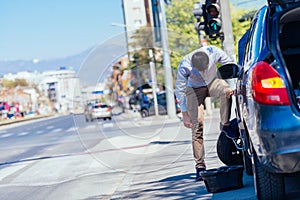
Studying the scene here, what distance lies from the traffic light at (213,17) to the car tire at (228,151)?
17.5 ft

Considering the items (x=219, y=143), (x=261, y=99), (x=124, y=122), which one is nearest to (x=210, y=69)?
(x=219, y=143)

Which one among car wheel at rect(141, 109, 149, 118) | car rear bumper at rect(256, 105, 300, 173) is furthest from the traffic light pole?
car wheel at rect(141, 109, 149, 118)

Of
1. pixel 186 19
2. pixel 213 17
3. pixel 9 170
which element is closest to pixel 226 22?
pixel 213 17

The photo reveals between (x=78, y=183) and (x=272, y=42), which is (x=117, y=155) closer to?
(x=78, y=183)

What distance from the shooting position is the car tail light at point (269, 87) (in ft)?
16.6

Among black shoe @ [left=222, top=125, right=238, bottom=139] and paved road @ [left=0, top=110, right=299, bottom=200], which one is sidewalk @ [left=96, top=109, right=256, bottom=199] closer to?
paved road @ [left=0, top=110, right=299, bottom=200]

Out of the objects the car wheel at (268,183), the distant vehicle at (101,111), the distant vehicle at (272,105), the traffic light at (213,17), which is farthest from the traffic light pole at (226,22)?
the car wheel at (268,183)

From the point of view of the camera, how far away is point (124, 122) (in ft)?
86.9

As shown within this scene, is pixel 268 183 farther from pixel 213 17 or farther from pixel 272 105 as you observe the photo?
pixel 213 17

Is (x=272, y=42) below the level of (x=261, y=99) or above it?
above

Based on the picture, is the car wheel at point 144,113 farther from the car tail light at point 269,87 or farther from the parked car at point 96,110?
the car tail light at point 269,87

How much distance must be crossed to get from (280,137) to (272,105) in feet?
0.82

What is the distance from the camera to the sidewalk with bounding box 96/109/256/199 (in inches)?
303

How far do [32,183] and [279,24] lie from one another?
622 cm
